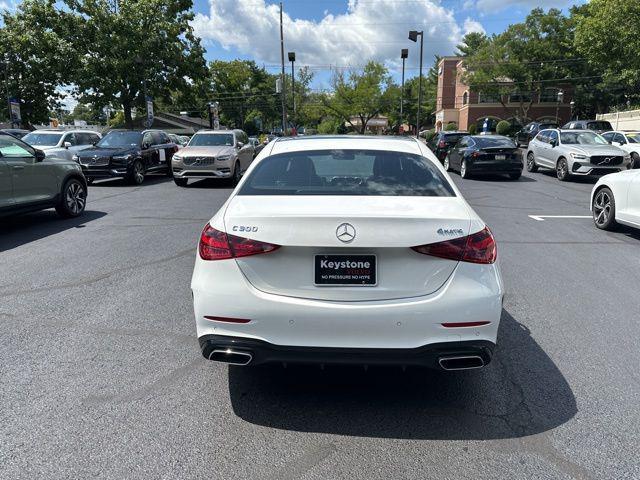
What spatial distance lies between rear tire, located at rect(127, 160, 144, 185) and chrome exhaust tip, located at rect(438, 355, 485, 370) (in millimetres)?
14584

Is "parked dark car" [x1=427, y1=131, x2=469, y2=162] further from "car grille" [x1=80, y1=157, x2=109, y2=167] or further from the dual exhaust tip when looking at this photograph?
the dual exhaust tip

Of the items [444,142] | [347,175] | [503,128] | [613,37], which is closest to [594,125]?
[613,37]

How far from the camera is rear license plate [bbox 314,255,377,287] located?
9.34 ft

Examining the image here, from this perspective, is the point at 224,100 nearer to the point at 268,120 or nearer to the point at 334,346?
the point at 268,120

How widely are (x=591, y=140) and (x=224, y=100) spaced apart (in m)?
72.1

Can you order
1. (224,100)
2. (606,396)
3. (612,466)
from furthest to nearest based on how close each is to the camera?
(224,100)
(606,396)
(612,466)

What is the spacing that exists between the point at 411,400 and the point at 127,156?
1436 cm

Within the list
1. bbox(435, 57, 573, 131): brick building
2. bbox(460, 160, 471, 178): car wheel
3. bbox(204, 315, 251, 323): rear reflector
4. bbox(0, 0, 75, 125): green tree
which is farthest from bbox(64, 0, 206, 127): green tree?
bbox(204, 315, 251, 323): rear reflector

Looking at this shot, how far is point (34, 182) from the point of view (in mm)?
8711

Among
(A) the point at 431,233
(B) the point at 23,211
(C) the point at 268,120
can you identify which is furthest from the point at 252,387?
(C) the point at 268,120

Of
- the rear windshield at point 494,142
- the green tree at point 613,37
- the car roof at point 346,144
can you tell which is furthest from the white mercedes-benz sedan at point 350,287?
the green tree at point 613,37

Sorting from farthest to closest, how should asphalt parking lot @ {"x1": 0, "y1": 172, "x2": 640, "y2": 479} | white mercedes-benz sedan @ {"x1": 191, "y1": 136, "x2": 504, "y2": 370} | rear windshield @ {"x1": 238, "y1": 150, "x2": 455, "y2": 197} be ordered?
rear windshield @ {"x1": 238, "y1": 150, "x2": 455, "y2": 197}
white mercedes-benz sedan @ {"x1": 191, "y1": 136, "x2": 504, "y2": 370}
asphalt parking lot @ {"x1": 0, "y1": 172, "x2": 640, "y2": 479}

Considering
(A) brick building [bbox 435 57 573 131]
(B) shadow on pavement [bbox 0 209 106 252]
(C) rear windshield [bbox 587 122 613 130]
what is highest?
(A) brick building [bbox 435 57 573 131]

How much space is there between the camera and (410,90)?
85.1m
